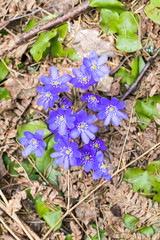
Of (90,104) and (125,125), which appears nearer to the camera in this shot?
(90,104)

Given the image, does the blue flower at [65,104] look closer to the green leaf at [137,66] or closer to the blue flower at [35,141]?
the blue flower at [35,141]

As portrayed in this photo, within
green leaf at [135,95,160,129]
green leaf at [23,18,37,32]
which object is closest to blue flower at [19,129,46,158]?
green leaf at [135,95,160,129]

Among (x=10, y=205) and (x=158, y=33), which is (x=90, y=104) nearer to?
(x=158, y=33)

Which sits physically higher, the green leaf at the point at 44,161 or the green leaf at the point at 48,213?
the green leaf at the point at 44,161

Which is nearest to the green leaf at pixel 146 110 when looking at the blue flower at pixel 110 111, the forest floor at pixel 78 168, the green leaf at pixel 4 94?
the forest floor at pixel 78 168

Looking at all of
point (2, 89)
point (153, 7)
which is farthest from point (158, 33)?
point (2, 89)

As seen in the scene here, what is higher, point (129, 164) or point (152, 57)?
point (152, 57)

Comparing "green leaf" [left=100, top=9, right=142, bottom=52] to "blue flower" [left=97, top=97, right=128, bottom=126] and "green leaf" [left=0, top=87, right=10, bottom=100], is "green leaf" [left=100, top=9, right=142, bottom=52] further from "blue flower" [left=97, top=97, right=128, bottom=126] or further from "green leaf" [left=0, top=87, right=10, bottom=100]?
"green leaf" [left=0, top=87, right=10, bottom=100]

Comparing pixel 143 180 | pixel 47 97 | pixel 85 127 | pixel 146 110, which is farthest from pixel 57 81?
pixel 143 180
